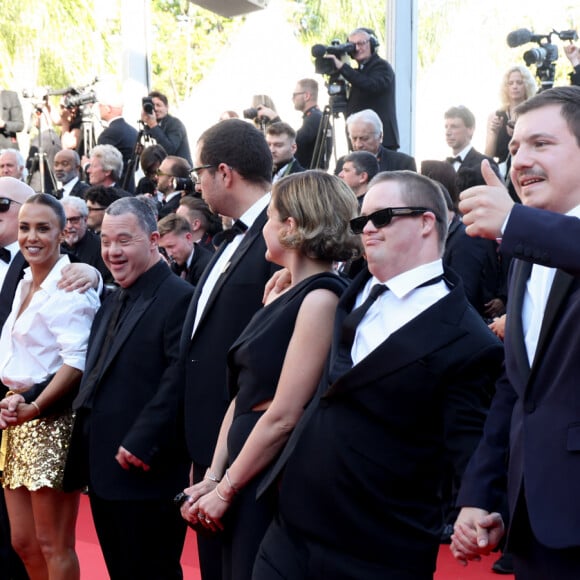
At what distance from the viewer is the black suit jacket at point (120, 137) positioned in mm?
9820

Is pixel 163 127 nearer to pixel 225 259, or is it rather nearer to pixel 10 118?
pixel 10 118

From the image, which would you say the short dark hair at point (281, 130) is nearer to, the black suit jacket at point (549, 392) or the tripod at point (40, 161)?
the tripod at point (40, 161)

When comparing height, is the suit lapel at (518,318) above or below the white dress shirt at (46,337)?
above

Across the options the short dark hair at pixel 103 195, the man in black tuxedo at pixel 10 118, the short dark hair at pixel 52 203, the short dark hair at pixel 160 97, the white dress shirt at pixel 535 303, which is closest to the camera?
the white dress shirt at pixel 535 303

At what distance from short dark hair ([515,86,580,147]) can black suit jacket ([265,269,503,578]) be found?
0.54m

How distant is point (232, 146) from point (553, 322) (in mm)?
1783

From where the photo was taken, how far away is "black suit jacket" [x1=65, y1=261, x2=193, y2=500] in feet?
12.7

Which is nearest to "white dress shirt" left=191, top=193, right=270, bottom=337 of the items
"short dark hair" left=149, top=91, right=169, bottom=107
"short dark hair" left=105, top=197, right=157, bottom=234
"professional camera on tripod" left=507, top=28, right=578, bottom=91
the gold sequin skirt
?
"short dark hair" left=105, top=197, right=157, bottom=234

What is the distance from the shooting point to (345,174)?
19.1 ft

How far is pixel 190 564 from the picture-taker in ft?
16.8

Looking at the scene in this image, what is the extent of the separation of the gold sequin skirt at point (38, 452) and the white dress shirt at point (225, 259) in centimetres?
85

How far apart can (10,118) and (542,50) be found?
6772 mm

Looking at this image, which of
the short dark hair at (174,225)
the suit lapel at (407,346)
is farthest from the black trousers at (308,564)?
the short dark hair at (174,225)

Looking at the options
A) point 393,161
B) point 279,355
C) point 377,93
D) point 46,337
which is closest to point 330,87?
point 377,93
